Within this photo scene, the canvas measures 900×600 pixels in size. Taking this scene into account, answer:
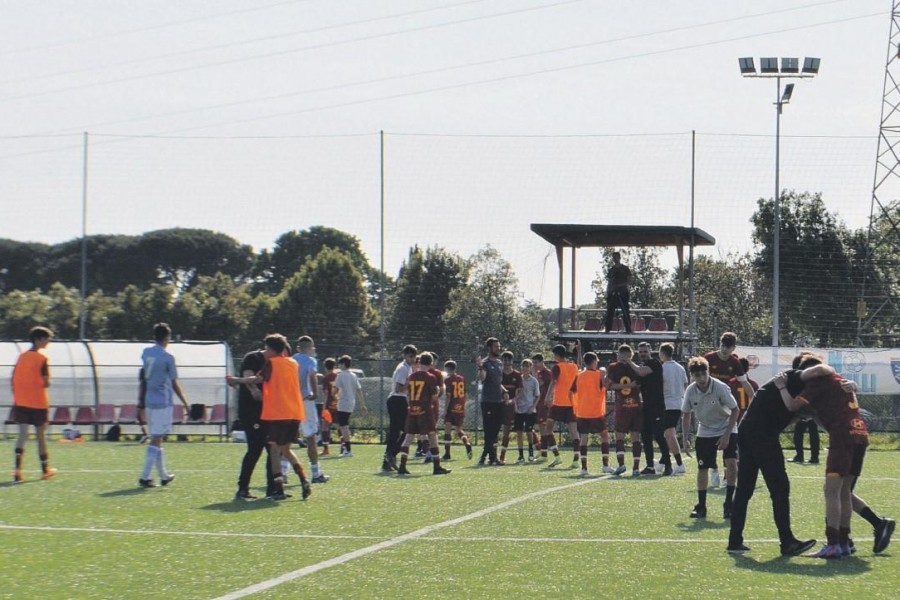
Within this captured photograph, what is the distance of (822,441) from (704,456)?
18138 mm

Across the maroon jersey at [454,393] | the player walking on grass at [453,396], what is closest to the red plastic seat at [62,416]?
the player walking on grass at [453,396]

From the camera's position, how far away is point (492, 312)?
177 ft

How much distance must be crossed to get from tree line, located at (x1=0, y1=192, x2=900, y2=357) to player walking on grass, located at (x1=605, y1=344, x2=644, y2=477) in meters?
14.1

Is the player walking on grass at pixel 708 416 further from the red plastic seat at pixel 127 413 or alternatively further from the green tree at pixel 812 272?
the green tree at pixel 812 272

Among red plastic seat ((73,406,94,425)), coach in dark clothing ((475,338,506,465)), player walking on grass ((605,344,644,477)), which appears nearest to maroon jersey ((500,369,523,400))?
coach in dark clothing ((475,338,506,465))

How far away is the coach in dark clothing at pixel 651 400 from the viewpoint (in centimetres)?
1845

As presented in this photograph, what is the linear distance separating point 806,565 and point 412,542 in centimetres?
336

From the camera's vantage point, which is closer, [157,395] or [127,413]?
[157,395]

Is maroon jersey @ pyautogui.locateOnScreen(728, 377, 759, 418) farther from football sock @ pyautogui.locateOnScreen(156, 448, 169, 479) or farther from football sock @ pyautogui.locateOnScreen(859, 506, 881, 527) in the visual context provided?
football sock @ pyautogui.locateOnScreen(156, 448, 169, 479)

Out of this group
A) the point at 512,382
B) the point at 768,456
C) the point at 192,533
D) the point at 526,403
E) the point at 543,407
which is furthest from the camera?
the point at 543,407

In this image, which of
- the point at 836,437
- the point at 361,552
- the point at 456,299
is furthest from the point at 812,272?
the point at 361,552

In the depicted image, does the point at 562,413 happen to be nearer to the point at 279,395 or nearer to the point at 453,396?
the point at 453,396

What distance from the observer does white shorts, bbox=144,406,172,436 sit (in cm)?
1602

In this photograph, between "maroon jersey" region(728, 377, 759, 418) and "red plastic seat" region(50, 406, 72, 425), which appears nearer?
"maroon jersey" region(728, 377, 759, 418)
